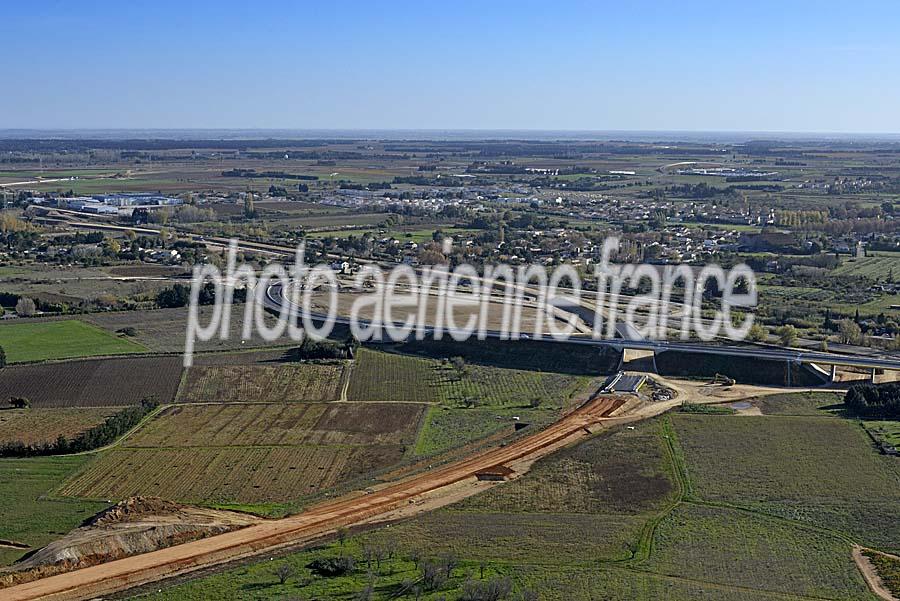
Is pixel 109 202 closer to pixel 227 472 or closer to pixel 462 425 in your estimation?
pixel 462 425

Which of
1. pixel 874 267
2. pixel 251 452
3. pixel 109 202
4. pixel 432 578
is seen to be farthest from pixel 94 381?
pixel 109 202

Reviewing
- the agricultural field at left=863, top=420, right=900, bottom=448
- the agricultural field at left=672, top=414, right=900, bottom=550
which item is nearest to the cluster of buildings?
the agricultural field at left=672, top=414, right=900, bottom=550

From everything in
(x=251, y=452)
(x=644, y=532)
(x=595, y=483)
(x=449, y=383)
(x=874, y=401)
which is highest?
(x=874, y=401)

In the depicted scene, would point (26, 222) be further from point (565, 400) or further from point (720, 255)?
point (565, 400)

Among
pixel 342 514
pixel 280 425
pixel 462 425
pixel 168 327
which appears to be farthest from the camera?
pixel 168 327

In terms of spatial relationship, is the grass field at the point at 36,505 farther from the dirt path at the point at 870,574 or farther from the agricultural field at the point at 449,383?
the dirt path at the point at 870,574
